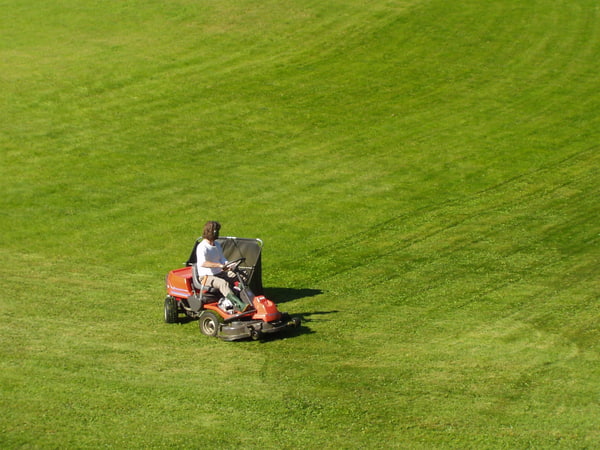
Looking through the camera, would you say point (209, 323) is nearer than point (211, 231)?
Yes

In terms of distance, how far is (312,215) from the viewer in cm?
2708

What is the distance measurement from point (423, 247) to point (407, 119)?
45.8ft

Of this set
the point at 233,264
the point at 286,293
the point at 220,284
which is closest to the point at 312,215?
the point at 286,293

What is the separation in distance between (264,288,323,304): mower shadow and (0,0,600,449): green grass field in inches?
4.5

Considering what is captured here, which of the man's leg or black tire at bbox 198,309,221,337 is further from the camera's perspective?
the man's leg

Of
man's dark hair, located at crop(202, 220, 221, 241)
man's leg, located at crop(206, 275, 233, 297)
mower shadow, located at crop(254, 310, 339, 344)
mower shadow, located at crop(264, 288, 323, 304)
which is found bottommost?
Result: mower shadow, located at crop(254, 310, 339, 344)

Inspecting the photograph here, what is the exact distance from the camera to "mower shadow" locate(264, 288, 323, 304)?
1970 cm

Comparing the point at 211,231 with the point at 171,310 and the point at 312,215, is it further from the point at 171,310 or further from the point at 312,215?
the point at 312,215

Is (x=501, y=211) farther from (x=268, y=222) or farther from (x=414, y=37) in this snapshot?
(x=414, y=37)

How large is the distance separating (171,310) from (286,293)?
357 cm


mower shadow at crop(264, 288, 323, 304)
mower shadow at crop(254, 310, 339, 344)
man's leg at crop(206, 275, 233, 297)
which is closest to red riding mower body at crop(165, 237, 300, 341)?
man's leg at crop(206, 275, 233, 297)

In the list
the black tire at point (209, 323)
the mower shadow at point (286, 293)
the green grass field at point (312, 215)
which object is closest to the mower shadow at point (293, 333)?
the green grass field at point (312, 215)

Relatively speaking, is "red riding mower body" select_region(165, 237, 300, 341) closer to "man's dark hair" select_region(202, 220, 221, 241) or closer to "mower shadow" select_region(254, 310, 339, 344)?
"mower shadow" select_region(254, 310, 339, 344)

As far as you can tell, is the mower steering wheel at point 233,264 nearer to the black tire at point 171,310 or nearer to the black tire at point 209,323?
the black tire at point 209,323
